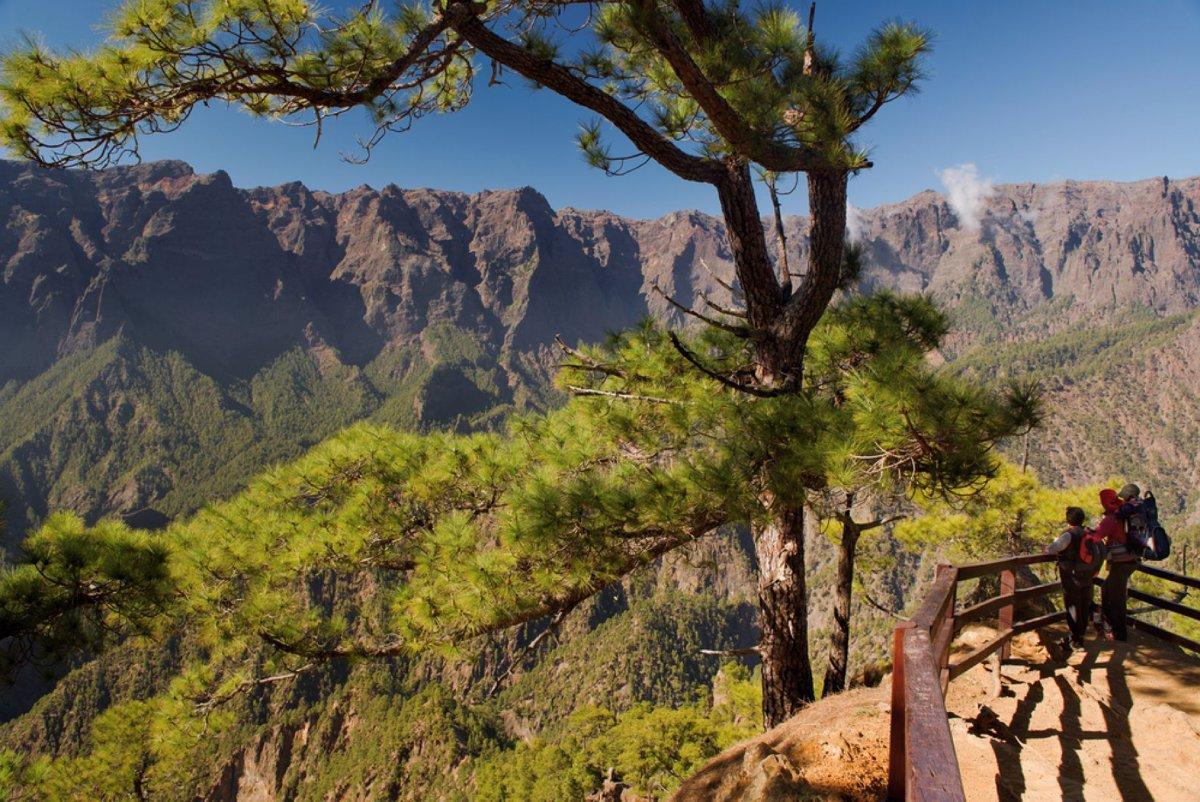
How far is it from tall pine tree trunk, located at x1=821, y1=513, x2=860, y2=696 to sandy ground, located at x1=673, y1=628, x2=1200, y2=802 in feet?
4.23

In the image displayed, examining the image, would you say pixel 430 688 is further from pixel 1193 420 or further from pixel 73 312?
pixel 1193 420

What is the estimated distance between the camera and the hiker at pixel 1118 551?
4.54 metres

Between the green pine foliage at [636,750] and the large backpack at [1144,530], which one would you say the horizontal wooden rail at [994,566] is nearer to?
the large backpack at [1144,530]

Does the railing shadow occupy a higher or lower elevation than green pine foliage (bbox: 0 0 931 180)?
lower

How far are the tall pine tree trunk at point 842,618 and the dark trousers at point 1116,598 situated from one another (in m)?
2.01

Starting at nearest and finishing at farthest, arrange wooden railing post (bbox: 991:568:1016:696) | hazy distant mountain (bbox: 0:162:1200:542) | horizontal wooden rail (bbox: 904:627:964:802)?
1. horizontal wooden rail (bbox: 904:627:964:802)
2. wooden railing post (bbox: 991:568:1016:696)
3. hazy distant mountain (bbox: 0:162:1200:542)

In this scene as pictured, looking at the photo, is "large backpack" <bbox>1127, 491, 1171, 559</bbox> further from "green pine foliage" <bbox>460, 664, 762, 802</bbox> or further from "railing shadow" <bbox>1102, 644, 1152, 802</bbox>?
"green pine foliage" <bbox>460, 664, 762, 802</bbox>

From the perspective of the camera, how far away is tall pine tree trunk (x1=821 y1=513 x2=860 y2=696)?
225 inches

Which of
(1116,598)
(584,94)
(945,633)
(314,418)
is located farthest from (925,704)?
(314,418)

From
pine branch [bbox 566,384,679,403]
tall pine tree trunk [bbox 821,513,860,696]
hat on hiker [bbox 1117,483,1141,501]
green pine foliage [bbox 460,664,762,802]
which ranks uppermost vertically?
pine branch [bbox 566,384,679,403]

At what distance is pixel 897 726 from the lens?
5.48ft

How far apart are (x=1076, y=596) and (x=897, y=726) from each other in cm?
437

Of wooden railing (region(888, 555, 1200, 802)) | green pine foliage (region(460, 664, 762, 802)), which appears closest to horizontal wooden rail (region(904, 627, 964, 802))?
wooden railing (region(888, 555, 1200, 802))

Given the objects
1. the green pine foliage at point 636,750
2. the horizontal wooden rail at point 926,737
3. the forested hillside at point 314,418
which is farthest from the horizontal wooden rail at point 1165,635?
the forested hillside at point 314,418
